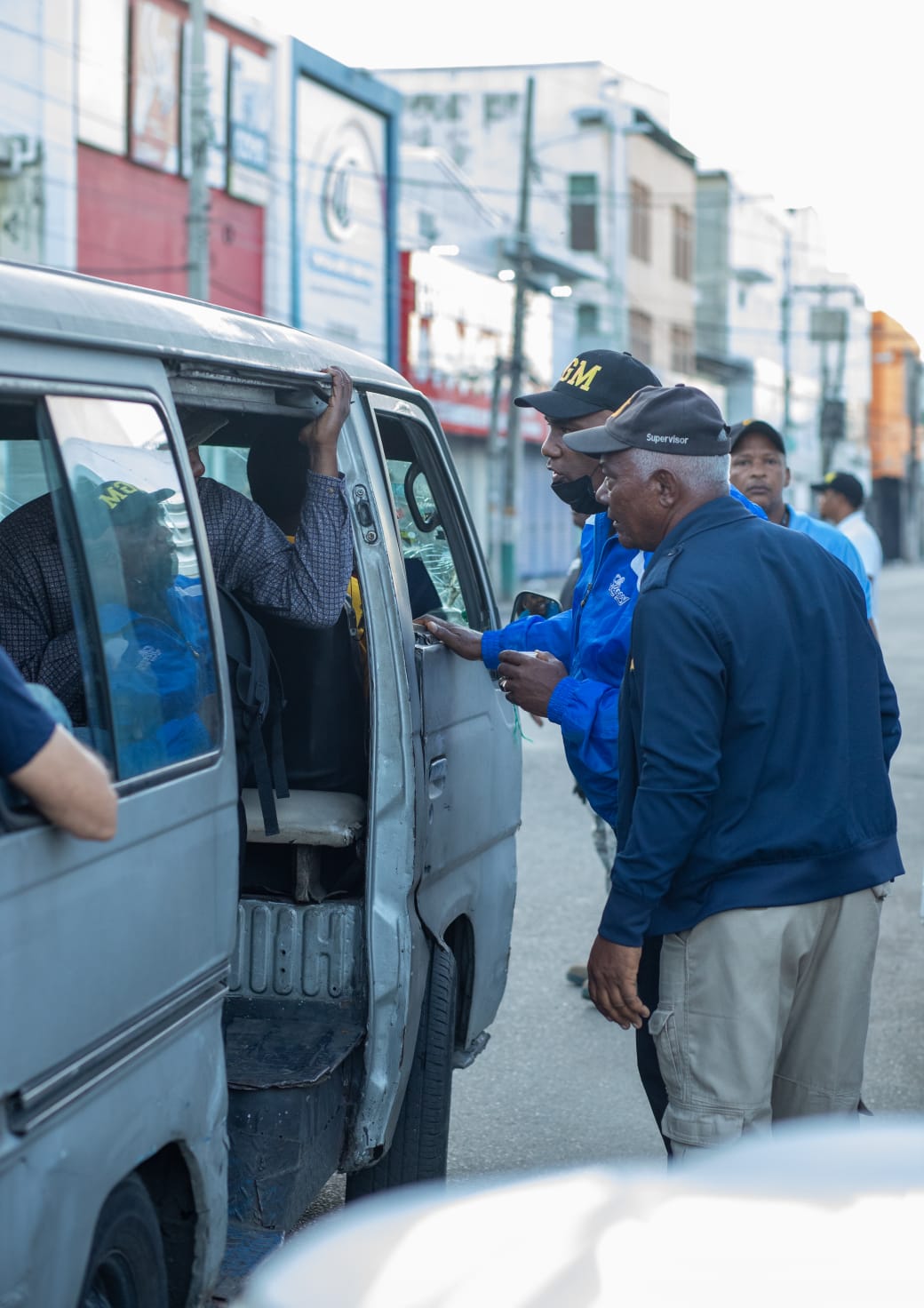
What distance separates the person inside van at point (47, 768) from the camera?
2279 mm

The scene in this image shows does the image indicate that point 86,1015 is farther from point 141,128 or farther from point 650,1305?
point 141,128

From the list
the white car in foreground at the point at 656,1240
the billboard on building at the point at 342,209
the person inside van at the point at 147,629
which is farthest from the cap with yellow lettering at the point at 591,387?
the billboard on building at the point at 342,209

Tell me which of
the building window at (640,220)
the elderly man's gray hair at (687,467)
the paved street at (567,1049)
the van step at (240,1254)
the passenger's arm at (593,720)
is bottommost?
the paved street at (567,1049)

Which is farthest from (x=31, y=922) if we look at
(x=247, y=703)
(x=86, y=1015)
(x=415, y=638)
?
(x=415, y=638)

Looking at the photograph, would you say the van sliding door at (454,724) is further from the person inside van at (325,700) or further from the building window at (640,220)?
the building window at (640,220)

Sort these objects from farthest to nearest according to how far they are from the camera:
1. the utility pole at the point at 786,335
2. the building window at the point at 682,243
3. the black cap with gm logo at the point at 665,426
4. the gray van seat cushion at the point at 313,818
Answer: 1. the utility pole at the point at 786,335
2. the building window at the point at 682,243
3. the gray van seat cushion at the point at 313,818
4. the black cap with gm logo at the point at 665,426

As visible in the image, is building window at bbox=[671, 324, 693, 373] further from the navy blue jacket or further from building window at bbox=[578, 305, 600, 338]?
the navy blue jacket

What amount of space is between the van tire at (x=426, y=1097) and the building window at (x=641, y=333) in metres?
47.4

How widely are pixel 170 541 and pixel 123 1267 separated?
1.21 metres

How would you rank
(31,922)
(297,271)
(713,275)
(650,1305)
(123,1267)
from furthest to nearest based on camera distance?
(713,275)
(297,271)
(123,1267)
(31,922)
(650,1305)

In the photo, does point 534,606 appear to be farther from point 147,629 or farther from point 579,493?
point 147,629

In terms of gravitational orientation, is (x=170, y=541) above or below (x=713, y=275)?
below

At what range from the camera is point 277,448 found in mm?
4234

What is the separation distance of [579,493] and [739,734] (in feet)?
4.63
